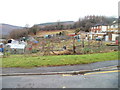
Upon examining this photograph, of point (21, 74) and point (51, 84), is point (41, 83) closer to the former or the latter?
point (51, 84)

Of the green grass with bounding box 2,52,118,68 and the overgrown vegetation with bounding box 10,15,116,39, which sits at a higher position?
the overgrown vegetation with bounding box 10,15,116,39

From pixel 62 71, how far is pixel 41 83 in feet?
5.37

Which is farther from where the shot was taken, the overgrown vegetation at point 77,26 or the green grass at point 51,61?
the overgrown vegetation at point 77,26

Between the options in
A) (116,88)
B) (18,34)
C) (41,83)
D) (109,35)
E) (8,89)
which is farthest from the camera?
(18,34)

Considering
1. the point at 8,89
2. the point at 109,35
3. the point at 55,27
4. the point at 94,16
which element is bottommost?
the point at 8,89

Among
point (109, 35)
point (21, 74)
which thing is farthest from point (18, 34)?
point (21, 74)

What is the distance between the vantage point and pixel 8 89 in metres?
4.29

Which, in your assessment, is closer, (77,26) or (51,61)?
(51,61)

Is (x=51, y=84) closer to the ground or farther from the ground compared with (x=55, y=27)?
closer to the ground

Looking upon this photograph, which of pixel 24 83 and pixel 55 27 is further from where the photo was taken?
pixel 55 27

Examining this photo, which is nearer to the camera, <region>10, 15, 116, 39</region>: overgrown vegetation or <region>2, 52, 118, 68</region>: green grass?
<region>2, 52, 118, 68</region>: green grass

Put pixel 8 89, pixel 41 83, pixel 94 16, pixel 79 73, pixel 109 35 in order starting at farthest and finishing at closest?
pixel 94 16, pixel 109 35, pixel 79 73, pixel 41 83, pixel 8 89

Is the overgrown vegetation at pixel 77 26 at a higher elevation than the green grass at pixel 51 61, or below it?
higher

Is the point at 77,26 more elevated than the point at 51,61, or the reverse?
the point at 77,26
